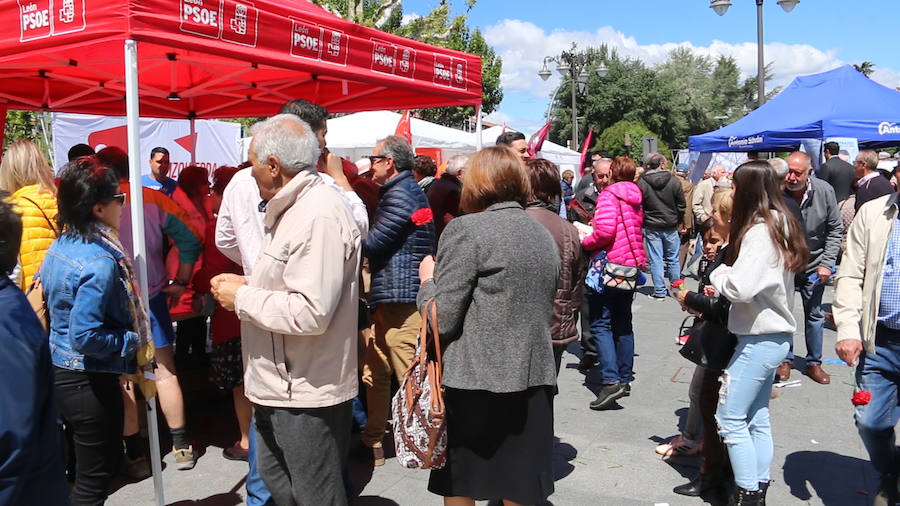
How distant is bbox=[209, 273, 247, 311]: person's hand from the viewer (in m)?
2.51

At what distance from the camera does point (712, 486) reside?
12.6 feet

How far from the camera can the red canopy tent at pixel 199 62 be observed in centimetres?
332

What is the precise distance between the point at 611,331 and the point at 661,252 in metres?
4.52

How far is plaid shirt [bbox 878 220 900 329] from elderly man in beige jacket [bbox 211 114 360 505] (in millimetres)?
2353

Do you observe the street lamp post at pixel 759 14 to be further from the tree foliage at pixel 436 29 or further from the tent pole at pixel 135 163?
the tent pole at pixel 135 163

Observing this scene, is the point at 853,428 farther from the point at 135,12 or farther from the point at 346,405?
the point at 135,12

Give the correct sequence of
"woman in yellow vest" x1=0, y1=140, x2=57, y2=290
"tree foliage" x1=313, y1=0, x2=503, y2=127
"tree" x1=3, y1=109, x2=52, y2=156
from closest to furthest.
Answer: "woman in yellow vest" x1=0, y1=140, x2=57, y2=290 < "tree" x1=3, y1=109, x2=52, y2=156 < "tree foliage" x1=313, y1=0, x2=503, y2=127

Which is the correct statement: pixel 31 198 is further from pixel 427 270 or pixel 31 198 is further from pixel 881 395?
pixel 881 395

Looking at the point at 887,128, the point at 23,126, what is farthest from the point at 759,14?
the point at 23,126

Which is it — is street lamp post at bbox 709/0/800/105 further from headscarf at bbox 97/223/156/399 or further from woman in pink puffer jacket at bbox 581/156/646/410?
headscarf at bbox 97/223/156/399

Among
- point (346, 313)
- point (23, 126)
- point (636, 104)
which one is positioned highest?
point (636, 104)

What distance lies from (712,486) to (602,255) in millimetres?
2013

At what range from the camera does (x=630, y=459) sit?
441 centimetres

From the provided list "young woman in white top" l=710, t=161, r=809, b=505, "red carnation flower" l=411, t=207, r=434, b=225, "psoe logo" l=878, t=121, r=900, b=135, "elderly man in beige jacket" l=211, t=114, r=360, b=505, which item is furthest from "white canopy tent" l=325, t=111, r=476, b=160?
"elderly man in beige jacket" l=211, t=114, r=360, b=505
